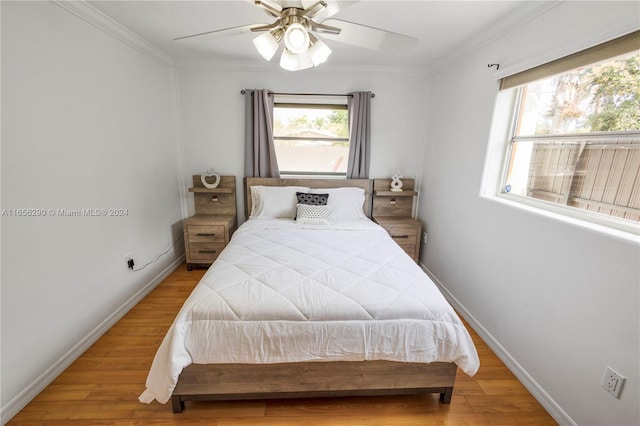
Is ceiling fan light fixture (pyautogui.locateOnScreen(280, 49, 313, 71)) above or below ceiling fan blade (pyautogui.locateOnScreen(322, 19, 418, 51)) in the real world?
below

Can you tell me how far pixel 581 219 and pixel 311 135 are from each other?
8.57ft

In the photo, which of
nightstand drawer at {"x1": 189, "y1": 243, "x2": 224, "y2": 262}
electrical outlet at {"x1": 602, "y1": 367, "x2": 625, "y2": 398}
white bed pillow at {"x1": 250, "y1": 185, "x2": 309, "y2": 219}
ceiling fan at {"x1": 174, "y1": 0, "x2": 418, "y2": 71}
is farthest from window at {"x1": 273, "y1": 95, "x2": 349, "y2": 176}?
electrical outlet at {"x1": 602, "y1": 367, "x2": 625, "y2": 398}

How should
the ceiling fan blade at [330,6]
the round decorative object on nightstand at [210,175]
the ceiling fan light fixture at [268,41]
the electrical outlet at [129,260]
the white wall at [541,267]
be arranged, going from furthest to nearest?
the round decorative object on nightstand at [210,175] → the electrical outlet at [129,260] → the ceiling fan light fixture at [268,41] → the white wall at [541,267] → the ceiling fan blade at [330,6]

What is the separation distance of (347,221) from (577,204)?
1.84 m

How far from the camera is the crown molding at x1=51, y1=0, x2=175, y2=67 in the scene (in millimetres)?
1707

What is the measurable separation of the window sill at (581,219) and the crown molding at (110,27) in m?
3.17

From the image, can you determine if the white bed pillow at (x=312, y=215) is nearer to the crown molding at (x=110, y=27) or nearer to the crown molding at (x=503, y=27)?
the crown molding at (x=503, y=27)

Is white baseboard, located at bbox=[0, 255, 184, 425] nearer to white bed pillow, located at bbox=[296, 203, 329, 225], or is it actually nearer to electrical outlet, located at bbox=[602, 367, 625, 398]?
white bed pillow, located at bbox=[296, 203, 329, 225]

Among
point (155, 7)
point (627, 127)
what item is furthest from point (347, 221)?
point (155, 7)

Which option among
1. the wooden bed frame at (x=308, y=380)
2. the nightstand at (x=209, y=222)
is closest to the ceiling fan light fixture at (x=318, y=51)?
the wooden bed frame at (x=308, y=380)

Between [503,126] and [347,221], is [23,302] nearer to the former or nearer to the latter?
[347,221]

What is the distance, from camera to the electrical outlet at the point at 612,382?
117cm

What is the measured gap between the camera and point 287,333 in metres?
1.36

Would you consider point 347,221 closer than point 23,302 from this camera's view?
No
